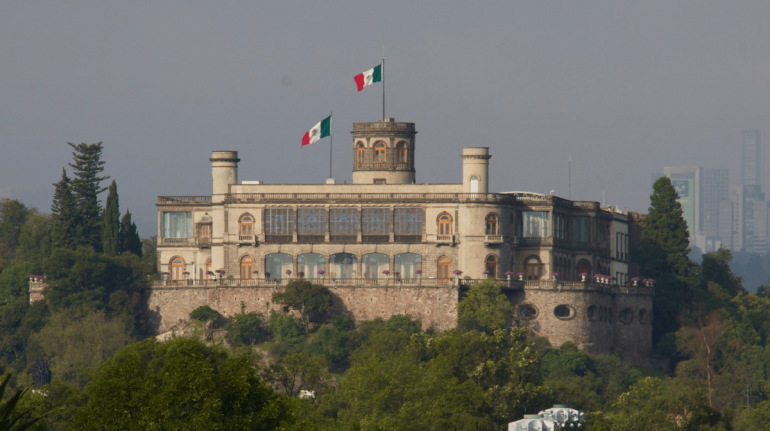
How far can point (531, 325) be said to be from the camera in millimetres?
120062

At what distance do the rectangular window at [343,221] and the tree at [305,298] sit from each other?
5.41m

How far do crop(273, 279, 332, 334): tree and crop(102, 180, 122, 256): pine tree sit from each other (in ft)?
68.0

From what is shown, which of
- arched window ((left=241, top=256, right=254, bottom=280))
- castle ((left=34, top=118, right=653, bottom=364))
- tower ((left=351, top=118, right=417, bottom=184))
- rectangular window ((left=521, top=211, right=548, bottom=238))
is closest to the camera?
castle ((left=34, top=118, right=653, bottom=364))

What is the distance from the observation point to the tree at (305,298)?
385 ft

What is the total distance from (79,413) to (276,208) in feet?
224

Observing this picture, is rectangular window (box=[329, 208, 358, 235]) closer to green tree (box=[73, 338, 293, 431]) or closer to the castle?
the castle

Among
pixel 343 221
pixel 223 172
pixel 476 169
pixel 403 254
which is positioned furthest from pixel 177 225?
pixel 476 169

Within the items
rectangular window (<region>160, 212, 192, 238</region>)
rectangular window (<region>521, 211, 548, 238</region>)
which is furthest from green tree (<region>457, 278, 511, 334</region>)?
rectangular window (<region>160, 212, 192, 238</region>)

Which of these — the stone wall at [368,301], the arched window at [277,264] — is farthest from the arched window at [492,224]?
the arched window at [277,264]

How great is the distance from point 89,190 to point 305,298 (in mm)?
29033

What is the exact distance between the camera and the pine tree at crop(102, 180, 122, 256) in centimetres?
13275

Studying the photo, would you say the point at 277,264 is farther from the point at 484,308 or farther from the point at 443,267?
the point at 484,308

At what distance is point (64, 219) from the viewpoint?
438ft

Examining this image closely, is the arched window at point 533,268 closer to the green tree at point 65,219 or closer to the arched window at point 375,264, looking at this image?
the arched window at point 375,264
